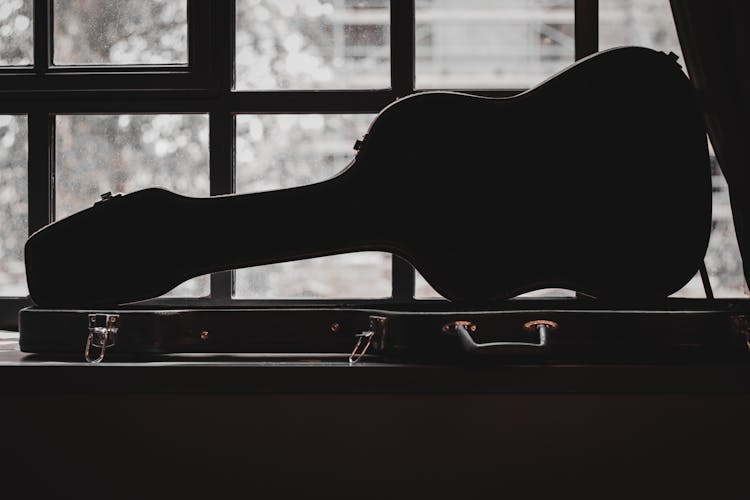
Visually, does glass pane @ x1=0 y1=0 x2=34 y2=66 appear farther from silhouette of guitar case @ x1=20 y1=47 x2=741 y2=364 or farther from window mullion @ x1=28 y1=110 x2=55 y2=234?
silhouette of guitar case @ x1=20 y1=47 x2=741 y2=364

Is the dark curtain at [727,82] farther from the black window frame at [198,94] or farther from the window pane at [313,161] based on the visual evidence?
the window pane at [313,161]

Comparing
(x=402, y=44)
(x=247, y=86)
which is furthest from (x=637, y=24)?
(x=247, y=86)

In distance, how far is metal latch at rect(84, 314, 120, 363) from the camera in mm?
728

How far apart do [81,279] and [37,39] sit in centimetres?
53

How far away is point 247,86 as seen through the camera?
107 centimetres

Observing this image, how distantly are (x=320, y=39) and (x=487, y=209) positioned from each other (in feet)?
1.59

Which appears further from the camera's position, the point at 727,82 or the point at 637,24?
the point at 637,24

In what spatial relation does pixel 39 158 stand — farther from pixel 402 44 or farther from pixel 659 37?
pixel 659 37

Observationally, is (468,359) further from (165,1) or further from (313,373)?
(165,1)

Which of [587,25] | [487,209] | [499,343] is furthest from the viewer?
[587,25]

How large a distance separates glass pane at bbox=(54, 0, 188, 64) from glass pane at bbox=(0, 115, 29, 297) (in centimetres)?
15

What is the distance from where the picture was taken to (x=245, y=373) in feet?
2.24

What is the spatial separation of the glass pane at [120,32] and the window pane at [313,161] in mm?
191

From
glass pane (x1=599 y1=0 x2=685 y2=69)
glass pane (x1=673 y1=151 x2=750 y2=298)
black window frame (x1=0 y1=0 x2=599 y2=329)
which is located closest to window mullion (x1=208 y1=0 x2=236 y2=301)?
black window frame (x1=0 y1=0 x2=599 y2=329)
